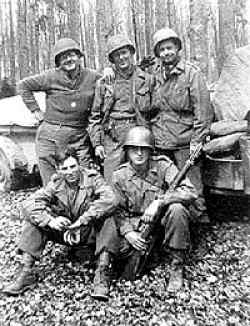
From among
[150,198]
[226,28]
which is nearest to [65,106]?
[150,198]

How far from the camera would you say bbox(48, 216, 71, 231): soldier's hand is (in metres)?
4.70

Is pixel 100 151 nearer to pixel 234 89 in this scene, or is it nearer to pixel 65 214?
pixel 65 214

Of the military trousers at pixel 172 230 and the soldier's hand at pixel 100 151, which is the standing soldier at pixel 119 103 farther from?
the military trousers at pixel 172 230

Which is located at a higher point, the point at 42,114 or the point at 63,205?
the point at 42,114

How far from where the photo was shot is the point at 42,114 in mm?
6676

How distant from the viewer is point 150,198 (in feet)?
16.9

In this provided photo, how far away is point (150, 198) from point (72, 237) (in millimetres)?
916

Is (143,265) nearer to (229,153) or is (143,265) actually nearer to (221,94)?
(229,153)

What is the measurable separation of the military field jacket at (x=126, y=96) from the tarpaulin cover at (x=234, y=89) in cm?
119

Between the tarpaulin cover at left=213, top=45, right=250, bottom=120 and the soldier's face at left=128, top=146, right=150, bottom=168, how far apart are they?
1.69 m

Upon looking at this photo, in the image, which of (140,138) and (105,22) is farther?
(105,22)

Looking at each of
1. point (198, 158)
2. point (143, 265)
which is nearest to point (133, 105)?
point (198, 158)

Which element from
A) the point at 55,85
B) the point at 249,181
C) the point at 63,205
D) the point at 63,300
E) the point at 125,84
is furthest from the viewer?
the point at 55,85

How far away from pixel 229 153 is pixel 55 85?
236 centimetres
